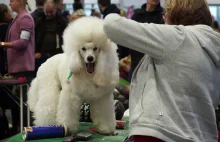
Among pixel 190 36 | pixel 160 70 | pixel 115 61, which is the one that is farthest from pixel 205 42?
pixel 115 61

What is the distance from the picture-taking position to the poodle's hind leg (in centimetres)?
192

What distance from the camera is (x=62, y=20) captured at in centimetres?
358

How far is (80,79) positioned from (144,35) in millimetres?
751

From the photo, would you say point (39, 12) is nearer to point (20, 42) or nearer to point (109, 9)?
point (109, 9)

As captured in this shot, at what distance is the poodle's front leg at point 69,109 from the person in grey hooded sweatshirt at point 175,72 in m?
0.73

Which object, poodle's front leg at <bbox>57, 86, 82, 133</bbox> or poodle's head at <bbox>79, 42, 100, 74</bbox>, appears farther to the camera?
poodle's front leg at <bbox>57, 86, 82, 133</bbox>

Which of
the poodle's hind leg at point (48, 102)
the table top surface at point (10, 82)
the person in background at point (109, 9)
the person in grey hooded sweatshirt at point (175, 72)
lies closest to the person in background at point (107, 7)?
the person in background at point (109, 9)

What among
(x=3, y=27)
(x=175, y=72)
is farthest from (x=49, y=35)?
(x=175, y=72)

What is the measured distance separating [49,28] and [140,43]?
2.67 metres

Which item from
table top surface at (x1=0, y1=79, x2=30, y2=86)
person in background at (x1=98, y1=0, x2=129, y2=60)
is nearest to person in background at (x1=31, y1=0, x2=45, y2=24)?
person in background at (x1=98, y1=0, x2=129, y2=60)

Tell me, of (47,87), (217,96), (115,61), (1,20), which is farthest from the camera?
(1,20)

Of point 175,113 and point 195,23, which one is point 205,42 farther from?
point 175,113

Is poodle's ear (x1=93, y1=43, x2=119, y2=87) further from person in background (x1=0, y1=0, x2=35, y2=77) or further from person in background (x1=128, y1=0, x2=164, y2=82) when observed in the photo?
person in background (x1=0, y1=0, x2=35, y2=77)

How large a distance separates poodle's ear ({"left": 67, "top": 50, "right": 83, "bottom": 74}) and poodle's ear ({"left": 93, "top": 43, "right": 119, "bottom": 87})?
0.08m
